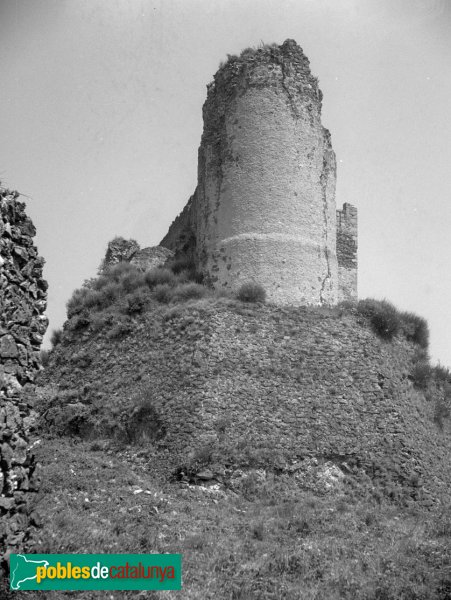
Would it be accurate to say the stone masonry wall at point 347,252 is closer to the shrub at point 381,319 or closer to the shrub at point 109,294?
the shrub at point 381,319

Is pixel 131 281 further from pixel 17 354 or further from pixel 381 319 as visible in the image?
pixel 17 354

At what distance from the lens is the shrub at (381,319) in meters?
18.6

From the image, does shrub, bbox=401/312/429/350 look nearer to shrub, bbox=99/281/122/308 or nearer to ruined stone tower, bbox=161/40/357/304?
ruined stone tower, bbox=161/40/357/304

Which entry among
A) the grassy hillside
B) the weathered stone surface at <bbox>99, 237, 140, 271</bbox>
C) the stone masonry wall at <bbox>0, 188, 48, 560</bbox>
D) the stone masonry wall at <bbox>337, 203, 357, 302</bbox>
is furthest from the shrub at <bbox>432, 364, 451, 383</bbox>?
the stone masonry wall at <bbox>0, 188, 48, 560</bbox>

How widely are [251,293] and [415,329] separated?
5395 millimetres

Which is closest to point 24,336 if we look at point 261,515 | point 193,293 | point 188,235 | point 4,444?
point 4,444

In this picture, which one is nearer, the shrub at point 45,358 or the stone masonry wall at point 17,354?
the stone masonry wall at point 17,354

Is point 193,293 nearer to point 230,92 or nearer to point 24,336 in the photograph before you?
point 230,92

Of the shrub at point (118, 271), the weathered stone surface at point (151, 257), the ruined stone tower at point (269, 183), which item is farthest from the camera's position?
the weathered stone surface at point (151, 257)

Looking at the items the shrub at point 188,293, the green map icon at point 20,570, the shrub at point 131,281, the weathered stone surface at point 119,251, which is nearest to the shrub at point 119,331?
the shrub at point 188,293

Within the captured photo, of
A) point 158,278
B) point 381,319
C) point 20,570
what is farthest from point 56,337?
point 20,570

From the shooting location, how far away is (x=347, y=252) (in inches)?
907

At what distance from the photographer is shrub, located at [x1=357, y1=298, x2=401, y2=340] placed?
61.0 feet

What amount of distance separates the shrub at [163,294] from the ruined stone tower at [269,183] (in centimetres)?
140
